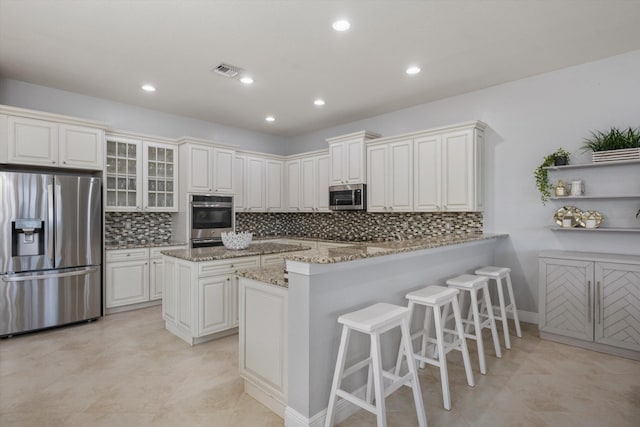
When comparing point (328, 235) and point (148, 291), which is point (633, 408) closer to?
point (328, 235)

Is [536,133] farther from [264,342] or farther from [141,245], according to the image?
[141,245]

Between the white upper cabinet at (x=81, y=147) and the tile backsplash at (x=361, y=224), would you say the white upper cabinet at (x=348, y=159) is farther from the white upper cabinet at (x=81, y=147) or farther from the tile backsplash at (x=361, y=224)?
the white upper cabinet at (x=81, y=147)

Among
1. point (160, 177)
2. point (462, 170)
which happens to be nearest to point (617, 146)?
point (462, 170)

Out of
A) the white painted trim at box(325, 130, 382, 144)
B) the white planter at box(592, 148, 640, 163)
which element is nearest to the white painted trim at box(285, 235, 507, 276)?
the white planter at box(592, 148, 640, 163)

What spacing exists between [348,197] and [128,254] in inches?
124

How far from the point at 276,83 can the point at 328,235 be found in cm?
293

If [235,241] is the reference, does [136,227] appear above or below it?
Answer: above

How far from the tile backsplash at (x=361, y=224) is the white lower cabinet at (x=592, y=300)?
1.10 m

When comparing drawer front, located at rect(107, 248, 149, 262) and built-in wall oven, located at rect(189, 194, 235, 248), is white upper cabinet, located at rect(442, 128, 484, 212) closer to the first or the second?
built-in wall oven, located at rect(189, 194, 235, 248)

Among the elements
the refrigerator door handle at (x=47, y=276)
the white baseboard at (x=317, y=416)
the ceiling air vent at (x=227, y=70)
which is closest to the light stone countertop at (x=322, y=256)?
the white baseboard at (x=317, y=416)

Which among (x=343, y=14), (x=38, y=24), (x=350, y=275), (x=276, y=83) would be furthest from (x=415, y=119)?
(x=38, y=24)

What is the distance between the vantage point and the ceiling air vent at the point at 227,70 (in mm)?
3562

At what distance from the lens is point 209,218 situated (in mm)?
5219

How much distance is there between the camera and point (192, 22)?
8.96ft
